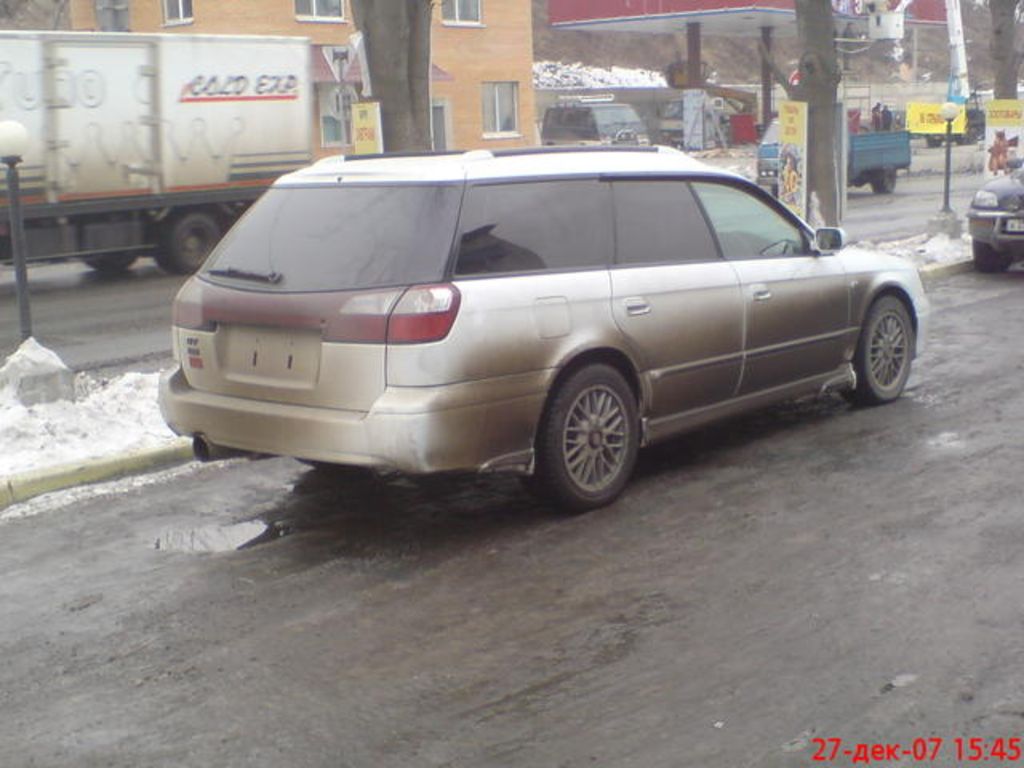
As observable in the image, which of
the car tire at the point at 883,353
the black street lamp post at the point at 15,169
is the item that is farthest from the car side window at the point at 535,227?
the black street lamp post at the point at 15,169

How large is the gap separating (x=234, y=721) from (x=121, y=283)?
14.9 m

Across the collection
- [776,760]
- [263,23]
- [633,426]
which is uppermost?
[263,23]

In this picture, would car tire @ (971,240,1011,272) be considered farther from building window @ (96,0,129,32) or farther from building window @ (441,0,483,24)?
building window @ (96,0,129,32)

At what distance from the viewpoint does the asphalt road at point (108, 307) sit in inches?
508

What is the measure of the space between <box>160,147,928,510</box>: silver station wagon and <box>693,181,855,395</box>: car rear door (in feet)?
0.07

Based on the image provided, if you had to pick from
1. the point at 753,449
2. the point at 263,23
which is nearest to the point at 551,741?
the point at 753,449

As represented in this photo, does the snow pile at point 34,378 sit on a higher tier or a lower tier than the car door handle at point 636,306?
lower

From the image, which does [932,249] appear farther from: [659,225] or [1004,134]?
[659,225]

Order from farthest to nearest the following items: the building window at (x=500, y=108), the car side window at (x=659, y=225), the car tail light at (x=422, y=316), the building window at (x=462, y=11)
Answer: the building window at (x=500, y=108) → the building window at (x=462, y=11) → the car side window at (x=659, y=225) → the car tail light at (x=422, y=316)

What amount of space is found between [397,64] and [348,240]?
752cm

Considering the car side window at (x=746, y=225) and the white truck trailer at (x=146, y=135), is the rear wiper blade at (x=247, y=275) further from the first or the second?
the white truck trailer at (x=146, y=135)

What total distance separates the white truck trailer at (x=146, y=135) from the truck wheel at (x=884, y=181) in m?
15.6

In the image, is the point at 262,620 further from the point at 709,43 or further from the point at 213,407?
the point at 709,43

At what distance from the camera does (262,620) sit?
5488 millimetres
